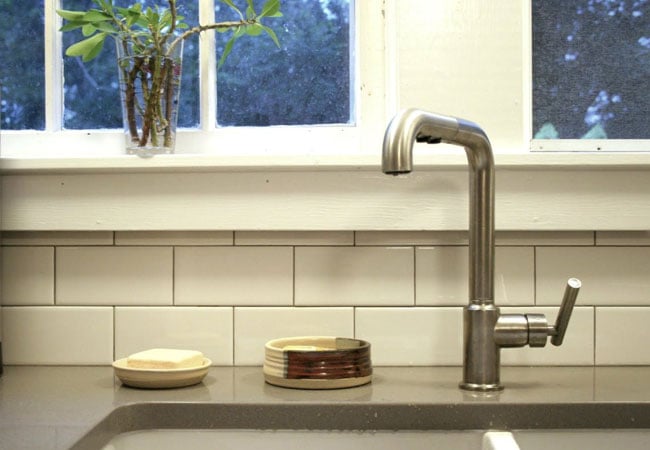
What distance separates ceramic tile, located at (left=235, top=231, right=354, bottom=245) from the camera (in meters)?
1.35

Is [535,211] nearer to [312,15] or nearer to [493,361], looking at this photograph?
[493,361]

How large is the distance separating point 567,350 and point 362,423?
463 mm

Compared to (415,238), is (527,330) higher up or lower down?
lower down

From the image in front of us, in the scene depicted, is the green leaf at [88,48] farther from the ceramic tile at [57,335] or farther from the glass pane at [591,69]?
the glass pane at [591,69]

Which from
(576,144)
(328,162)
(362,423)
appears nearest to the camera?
(362,423)

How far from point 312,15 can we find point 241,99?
198mm

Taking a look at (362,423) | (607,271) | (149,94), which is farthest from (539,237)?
(149,94)

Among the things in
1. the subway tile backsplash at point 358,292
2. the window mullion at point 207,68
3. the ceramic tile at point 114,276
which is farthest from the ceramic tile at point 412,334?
the window mullion at point 207,68

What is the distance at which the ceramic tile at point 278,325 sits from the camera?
135 cm

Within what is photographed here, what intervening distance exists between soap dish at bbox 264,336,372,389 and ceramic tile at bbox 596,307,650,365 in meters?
0.43

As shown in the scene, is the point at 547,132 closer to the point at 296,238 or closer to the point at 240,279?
the point at 296,238

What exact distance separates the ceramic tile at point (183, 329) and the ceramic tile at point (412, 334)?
0.23 metres

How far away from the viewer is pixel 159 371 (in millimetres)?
1138

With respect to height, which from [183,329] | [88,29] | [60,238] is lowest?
[183,329]
